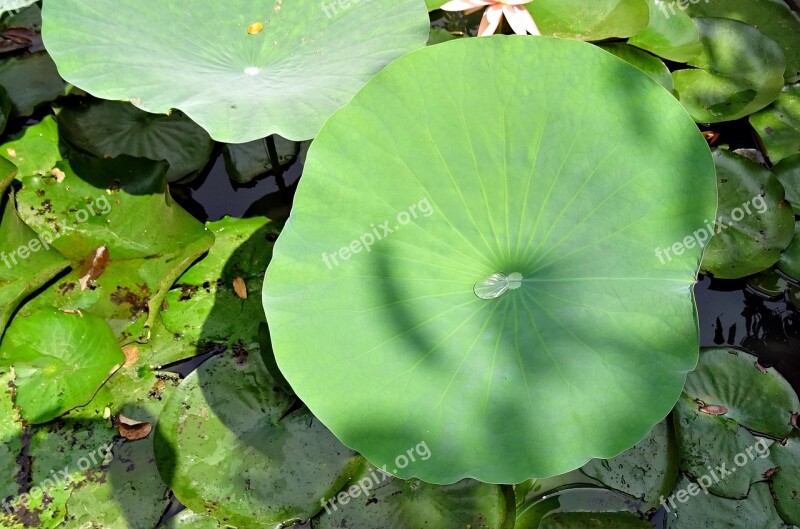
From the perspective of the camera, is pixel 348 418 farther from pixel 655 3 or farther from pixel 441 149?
pixel 655 3

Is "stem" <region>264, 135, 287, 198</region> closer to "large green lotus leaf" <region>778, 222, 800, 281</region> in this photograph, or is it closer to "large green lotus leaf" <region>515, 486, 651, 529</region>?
"large green lotus leaf" <region>515, 486, 651, 529</region>

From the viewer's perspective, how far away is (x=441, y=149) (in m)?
1.68

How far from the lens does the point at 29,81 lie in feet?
8.51

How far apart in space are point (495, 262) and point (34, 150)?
2.06m

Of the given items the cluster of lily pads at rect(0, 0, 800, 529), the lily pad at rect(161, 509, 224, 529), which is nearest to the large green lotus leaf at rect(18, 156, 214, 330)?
the cluster of lily pads at rect(0, 0, 800, 529)

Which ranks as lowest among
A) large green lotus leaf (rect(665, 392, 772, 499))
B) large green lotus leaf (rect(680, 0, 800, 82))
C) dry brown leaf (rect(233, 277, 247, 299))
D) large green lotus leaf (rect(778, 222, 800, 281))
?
large green lotus leaf (rect(665, 392, 772, 499))

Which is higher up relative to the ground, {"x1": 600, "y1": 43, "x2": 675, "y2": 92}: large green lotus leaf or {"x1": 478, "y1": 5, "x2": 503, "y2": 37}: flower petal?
{"x1": 478, "y1": 5, "x2": 503, "y2": 37}: flower petal

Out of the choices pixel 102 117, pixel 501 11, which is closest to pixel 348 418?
pixel 501 11

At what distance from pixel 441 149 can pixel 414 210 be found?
197 millimetres

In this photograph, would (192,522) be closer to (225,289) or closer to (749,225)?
(225,289)

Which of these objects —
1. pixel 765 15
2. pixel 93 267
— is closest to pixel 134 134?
pixel 93 267

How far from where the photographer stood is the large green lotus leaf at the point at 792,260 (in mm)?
2355

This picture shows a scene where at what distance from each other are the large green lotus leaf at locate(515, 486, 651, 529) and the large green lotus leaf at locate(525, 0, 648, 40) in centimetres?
184

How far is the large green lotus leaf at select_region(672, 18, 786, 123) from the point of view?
8.50ft
